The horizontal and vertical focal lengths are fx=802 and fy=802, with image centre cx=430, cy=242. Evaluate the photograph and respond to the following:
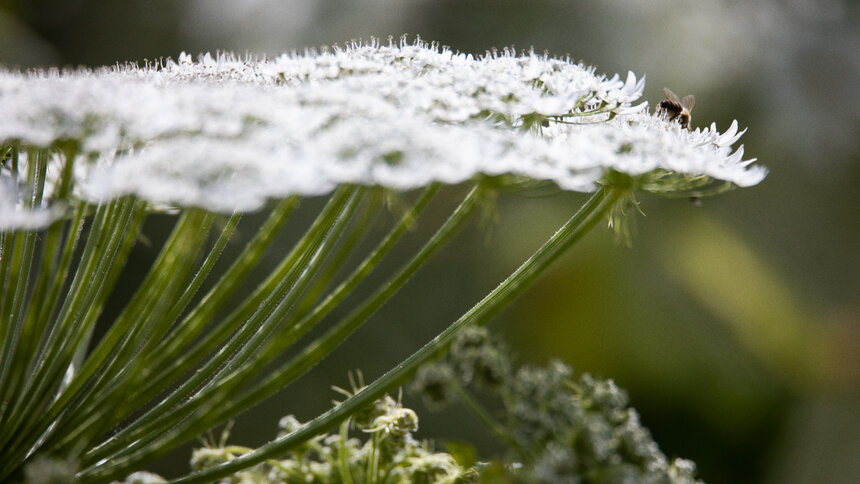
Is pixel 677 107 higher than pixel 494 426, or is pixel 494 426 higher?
pixel 677 107

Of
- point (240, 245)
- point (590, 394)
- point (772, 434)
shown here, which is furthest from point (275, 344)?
point (772, 434)

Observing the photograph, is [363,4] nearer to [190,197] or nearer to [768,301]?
[768,301]

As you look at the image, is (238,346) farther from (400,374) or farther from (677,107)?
(677,107)

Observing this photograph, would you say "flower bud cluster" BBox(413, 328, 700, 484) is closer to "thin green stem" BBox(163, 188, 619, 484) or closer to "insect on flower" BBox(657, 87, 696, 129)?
"thin green stem" BBox(163, 188, 619, 484)

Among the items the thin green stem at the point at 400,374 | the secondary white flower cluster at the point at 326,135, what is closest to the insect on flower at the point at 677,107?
the secondary white flower cluster at the point at 326,135

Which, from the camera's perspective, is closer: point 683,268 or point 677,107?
point 677,107

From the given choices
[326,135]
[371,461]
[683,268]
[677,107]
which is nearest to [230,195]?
[326,135]

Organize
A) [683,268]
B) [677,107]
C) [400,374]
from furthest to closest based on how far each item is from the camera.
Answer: [683,268] < [677,107] < [400,374]
